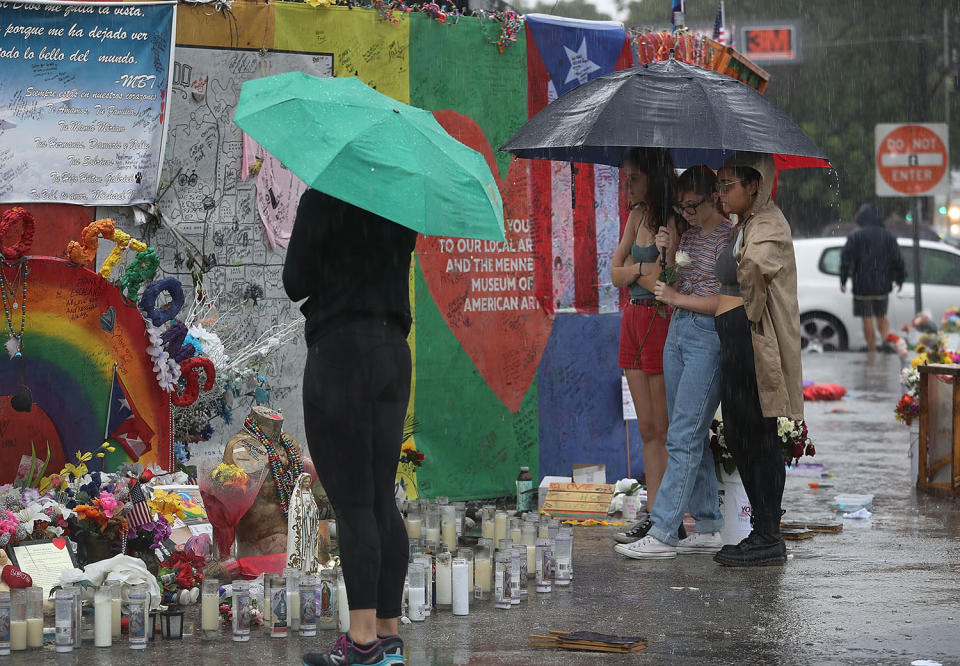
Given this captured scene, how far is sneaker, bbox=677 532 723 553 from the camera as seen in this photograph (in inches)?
287

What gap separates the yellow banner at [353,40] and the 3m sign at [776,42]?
2358cm

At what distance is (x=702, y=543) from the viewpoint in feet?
24.0

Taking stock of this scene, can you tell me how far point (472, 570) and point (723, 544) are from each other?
1741mm

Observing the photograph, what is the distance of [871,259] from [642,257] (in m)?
11.9

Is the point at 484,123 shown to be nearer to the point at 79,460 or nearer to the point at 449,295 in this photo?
the point at 449,295

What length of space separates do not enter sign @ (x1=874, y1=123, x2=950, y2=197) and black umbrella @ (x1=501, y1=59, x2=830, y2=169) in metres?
9.47

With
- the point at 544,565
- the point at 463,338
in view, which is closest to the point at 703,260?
the point at 544,565

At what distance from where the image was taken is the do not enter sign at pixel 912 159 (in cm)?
1612

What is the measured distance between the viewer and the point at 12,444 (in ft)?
20.7

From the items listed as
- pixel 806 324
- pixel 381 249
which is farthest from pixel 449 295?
pixel 806 324

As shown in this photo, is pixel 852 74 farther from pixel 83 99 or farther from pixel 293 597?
pixel 293 597

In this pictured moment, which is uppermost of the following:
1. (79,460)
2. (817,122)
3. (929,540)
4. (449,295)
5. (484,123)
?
(817,122)

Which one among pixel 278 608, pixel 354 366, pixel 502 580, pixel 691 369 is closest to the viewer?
pixel 354 366

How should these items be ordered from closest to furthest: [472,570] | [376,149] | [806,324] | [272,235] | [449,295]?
[376,149], [472,570], [272,235], [449,295], [806,324]
